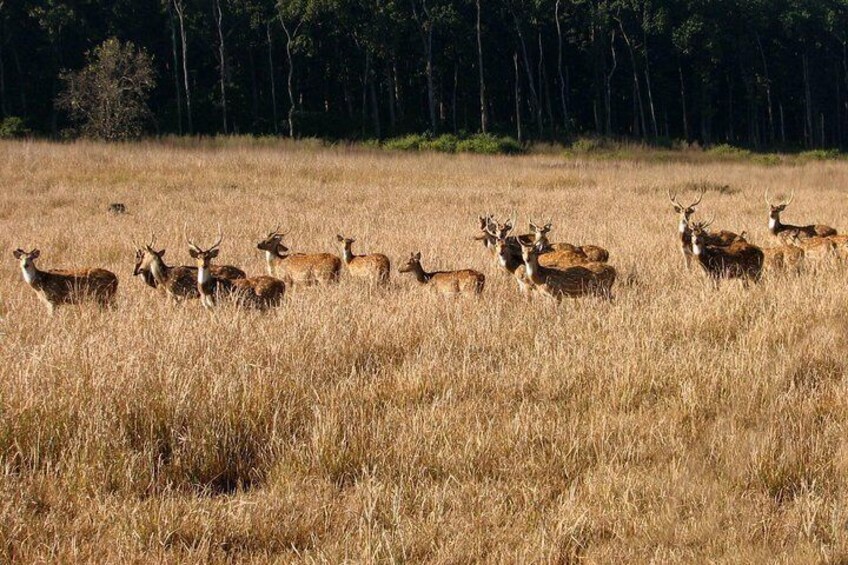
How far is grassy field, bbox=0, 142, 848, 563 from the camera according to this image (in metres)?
4.23

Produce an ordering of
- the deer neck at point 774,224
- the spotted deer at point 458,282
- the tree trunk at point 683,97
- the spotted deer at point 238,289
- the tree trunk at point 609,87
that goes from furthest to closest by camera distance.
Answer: the tree trunk at point 683,97
the tree trunk at point 609,87
the deer neck at point 774,224
the spotted deer at point 458,282
the spotted deer at point 238,289

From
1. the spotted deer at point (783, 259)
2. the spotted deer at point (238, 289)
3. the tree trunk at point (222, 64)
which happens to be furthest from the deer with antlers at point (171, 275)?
the tree trunk at point (222, 64)

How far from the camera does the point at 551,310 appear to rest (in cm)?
896

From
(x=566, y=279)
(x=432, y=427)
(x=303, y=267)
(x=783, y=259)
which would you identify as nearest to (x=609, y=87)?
(x=783, y=259)

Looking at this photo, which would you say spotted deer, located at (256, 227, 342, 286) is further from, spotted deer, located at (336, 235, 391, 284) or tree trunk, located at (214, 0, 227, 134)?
tree trunk, located at (214, 0, 227, 134)

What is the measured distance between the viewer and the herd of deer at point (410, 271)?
32.1ft

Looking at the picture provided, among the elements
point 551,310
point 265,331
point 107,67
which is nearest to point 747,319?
point 551,310

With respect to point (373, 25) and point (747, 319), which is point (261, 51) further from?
point (747, 319)

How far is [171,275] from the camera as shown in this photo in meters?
10.5

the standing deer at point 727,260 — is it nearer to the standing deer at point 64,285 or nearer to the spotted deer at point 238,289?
the spotted deer at point 238,289

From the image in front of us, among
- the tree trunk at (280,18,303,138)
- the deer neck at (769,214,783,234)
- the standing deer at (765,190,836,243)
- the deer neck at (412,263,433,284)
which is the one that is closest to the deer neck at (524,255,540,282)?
the deer neck at (412,263,433,284)

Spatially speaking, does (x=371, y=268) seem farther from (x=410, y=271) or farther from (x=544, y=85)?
(x=544, y=85)

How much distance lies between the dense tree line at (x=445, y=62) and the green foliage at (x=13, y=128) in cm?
170

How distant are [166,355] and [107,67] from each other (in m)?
33.7
